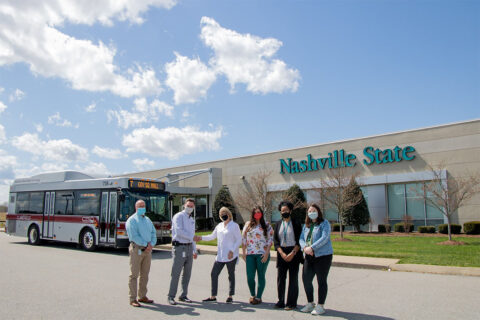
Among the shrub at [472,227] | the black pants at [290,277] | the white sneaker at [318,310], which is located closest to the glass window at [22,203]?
the black pants at [290,277]

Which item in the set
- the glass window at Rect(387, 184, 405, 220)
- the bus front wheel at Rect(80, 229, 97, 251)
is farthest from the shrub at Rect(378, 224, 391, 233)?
the bus front wheel at Rect(80, 229, 97, 251)

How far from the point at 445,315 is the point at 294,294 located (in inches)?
92.5

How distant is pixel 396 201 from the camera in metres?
25.2

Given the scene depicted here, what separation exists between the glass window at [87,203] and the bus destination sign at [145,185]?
66.8 inches

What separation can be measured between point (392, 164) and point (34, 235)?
2104cm

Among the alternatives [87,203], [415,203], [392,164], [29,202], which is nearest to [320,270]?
[87,203]

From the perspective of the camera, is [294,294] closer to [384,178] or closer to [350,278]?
[350,278]

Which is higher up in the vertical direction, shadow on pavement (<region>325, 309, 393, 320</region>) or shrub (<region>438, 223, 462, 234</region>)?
shrub (<region>438, 223, 462, 234</region>)

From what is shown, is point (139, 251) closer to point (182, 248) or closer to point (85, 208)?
point (182, 248)

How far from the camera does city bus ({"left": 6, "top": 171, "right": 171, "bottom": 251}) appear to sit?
14.9 m

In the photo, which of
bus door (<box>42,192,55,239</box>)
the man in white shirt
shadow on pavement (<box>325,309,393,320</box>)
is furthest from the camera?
bus door (<box>42,192,55,239</box>)

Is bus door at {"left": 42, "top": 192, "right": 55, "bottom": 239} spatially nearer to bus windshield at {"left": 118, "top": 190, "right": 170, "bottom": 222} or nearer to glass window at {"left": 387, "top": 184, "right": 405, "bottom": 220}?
bus windshield at {"left": 118, "top": 190, "right": 170, "bottom": 222}

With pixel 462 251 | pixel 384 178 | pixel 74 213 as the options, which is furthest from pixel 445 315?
pixel 384 178

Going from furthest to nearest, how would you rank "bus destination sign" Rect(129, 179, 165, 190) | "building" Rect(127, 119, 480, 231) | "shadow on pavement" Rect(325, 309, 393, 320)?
1. "building" Rect(127, 119, 480, 231)
2. "bus destination sign" Rect(129, 179, 165, 190)
3. "shadow on pavement" Rect(325, 309, 393, 320)
